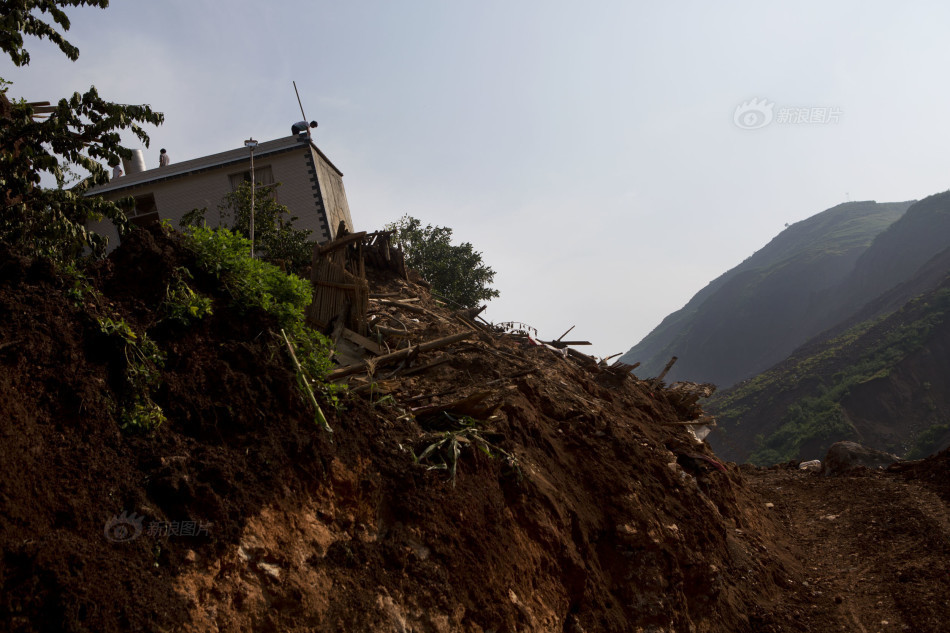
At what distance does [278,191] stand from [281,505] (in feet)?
55.5

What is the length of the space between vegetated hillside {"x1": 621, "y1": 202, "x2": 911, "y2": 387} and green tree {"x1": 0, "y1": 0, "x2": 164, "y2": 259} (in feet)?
331

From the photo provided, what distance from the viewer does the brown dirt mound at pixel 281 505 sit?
3523mm

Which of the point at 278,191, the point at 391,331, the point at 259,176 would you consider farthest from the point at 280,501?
the point at 259,176

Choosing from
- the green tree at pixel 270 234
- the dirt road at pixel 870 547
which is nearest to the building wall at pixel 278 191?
the green tree at pixel 270 234

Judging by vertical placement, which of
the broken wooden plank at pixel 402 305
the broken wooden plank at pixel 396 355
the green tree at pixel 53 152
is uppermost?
the green tree at pixel 53 152

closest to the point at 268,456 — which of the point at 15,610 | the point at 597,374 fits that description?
the point at 15,610

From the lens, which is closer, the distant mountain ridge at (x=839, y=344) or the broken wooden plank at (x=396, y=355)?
the broken wooden plank at (x=396, y=355)

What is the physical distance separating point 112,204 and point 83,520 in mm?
5340

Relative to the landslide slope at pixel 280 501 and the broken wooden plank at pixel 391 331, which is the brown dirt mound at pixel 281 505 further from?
the broken wooden plank at pixel 391 331

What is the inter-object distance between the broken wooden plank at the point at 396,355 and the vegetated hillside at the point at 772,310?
3845 inches

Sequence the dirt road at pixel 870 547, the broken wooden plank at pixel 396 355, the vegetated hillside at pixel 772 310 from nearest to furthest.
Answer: the broken wooden plank at pixel 396 355, the dirt road at pixel 870 547, the vegetated hillside at pixel 772 310

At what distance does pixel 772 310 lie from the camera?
108562 millimetres

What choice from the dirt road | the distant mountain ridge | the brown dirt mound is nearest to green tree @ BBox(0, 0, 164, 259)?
the brown dirt mound

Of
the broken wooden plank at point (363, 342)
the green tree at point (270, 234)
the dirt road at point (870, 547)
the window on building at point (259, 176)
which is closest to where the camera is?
the dirt road at point (870, 547)
